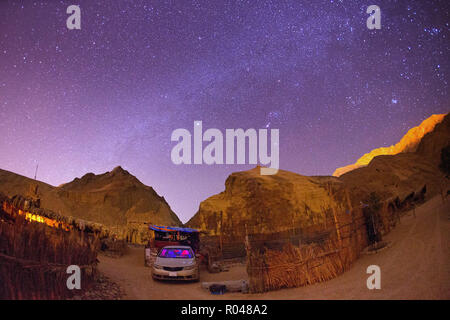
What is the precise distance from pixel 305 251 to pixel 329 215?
203cm

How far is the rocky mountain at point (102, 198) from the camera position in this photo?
46.4 metres

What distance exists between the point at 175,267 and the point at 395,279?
7032mm

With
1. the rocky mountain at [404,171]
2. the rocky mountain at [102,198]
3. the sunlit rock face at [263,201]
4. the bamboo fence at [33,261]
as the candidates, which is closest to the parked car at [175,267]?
the bamboo fence at [33,261]

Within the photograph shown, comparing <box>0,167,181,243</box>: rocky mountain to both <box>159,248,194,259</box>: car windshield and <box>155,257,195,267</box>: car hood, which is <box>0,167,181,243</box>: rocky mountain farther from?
<box>155,257,195,267</box>: car hood

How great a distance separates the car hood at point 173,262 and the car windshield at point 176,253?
1.12 feet

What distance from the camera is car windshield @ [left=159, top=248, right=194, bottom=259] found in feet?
34.1

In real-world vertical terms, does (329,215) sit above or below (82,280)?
above

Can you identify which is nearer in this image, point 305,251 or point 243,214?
point 305,251

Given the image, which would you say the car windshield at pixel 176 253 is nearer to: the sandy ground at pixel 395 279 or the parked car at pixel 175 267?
Answer: the parked car at pixel 175 267

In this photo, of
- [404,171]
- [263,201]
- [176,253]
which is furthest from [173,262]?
[404,171]

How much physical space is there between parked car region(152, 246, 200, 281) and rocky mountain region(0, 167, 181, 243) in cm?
3560

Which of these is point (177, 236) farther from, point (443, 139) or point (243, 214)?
point (443, 139)
